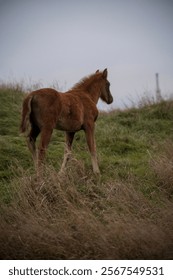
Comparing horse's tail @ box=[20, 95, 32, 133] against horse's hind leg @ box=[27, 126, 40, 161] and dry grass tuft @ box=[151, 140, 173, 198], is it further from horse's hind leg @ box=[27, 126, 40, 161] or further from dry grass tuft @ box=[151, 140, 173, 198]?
dry grass tuft @ box=[151, 140, 173, 198]

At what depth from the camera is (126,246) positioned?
206 inches

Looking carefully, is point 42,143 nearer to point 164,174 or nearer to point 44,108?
point 44,108

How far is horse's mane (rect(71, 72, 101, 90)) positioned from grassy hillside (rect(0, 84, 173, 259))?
5.19 ft

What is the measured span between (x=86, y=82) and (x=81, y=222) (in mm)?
5290

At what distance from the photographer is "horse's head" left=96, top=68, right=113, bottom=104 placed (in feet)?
34.7

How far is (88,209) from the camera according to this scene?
6.00 m

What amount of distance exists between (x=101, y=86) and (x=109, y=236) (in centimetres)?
577

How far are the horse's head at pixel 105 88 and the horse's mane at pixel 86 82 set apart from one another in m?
0.13

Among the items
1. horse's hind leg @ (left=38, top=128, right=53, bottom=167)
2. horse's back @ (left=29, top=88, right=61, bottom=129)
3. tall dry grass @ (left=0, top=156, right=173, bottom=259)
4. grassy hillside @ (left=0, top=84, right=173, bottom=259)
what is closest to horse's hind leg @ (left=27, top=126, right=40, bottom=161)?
horse's back @ (left=29, top=88, right=61, bottom=129)

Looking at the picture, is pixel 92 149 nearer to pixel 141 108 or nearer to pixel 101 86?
pixel 101 86

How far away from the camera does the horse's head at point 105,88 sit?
10.6 metres

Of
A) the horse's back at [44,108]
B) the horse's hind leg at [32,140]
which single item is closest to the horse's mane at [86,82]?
the horse's back at [44,108]

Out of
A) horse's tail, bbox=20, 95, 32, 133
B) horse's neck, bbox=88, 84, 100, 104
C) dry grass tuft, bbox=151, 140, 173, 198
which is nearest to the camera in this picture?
dry grass tuft, bbox=151, 140, 173, 198

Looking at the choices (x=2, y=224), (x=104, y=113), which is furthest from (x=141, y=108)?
(x=2, y=224)
